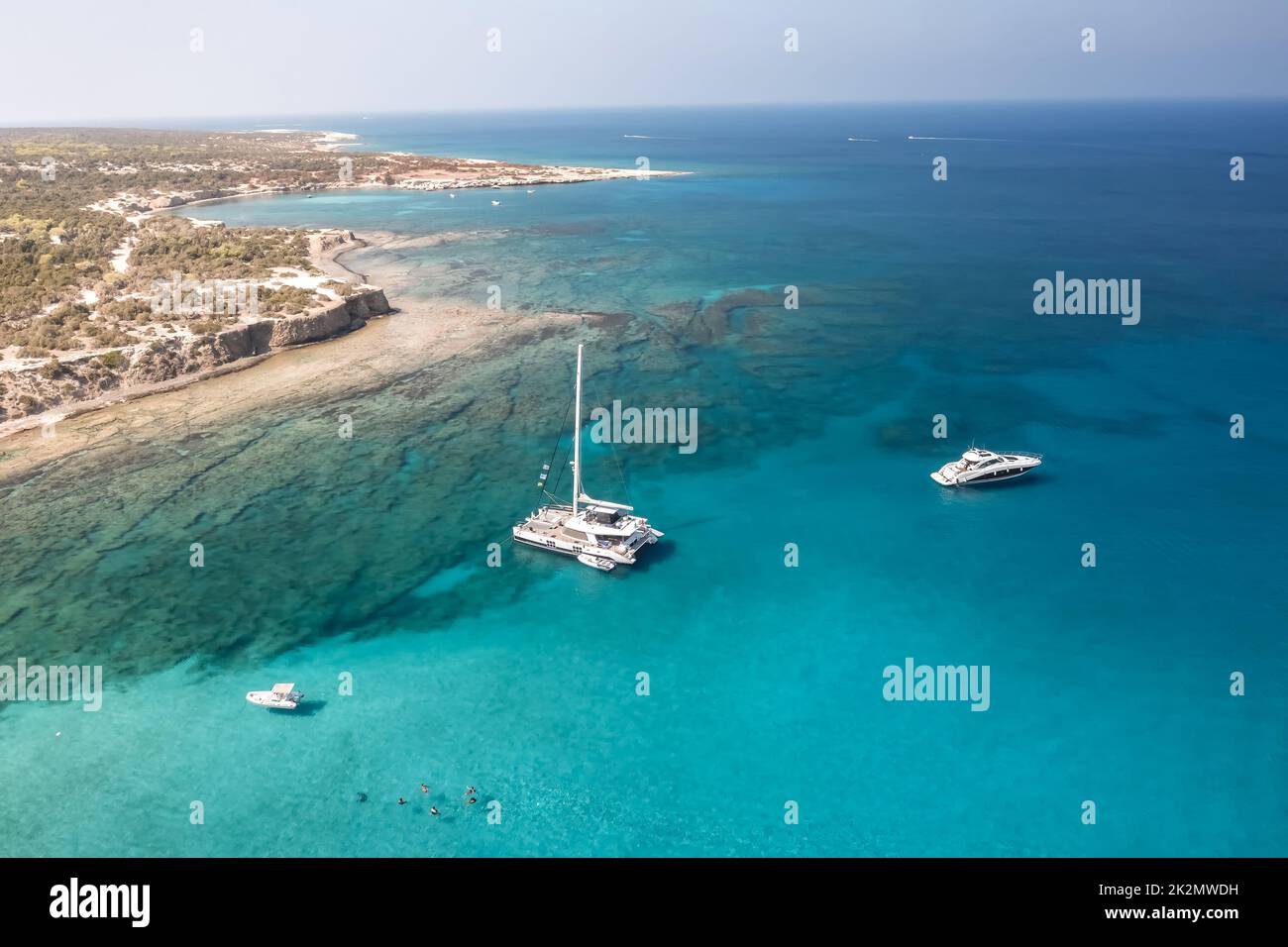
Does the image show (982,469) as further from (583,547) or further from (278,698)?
(278,698)

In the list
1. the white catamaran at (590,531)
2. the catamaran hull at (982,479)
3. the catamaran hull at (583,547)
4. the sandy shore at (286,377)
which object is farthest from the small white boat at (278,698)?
the catamaran hull at (982,479)

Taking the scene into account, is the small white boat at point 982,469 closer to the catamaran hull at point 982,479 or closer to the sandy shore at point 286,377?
the catamaran hull at point 982,479

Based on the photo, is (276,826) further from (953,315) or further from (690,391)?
(953,315)

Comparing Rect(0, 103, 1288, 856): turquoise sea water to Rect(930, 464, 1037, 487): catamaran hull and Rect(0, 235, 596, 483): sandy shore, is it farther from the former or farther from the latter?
Rect(0, 235, 596, 483): sandy shore

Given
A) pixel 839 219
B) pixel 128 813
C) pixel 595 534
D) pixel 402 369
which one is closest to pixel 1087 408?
pixel 595 534

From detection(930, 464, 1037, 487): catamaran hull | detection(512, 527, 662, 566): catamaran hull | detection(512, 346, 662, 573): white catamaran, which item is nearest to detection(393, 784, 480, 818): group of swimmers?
detection(512, 346, 662, 573): white catamaran
